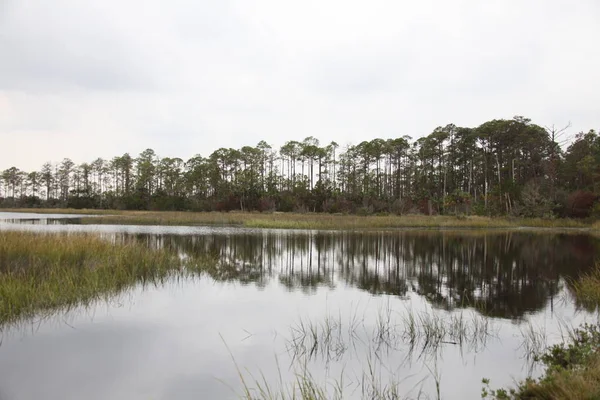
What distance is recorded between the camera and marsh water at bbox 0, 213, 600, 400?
520cm

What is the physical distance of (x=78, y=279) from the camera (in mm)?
9664

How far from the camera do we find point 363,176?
7556cm

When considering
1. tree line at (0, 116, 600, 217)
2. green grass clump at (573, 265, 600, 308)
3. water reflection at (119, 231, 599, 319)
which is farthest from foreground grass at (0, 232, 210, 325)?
tree line at (0, 116, 600, 217)

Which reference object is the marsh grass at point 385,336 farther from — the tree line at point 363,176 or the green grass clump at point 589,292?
the tree line at point 363,176

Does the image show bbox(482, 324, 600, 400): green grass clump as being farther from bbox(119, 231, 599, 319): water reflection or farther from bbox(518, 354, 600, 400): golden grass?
bbox(119, 231, 599, 319): water reflection

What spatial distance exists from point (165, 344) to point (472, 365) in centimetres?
503

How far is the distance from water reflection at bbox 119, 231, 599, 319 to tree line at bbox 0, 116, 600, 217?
96.3 feet

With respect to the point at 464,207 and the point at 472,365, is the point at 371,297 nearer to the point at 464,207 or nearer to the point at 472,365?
the point at 472,365

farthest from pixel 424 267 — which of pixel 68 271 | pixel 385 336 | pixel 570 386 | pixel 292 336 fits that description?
pixel 68 271

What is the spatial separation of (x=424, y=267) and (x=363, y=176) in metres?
60.9

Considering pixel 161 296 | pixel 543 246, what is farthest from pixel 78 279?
pixel 543 246

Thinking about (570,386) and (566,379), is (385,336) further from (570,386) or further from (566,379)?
(570,386)

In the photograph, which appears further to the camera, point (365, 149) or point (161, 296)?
point (365, 149)

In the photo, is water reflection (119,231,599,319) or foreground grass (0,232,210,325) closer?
foreground grass (0,232,210,325)
